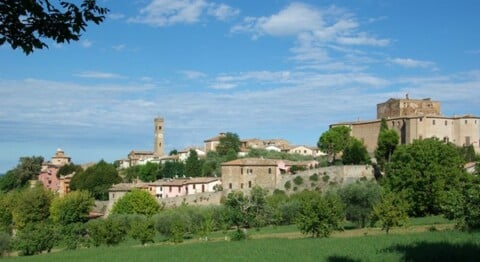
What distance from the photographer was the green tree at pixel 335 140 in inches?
3127

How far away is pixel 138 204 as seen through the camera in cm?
6281

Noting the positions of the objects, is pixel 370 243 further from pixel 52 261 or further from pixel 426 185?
pixel 426 185

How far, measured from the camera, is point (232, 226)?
2183 inches

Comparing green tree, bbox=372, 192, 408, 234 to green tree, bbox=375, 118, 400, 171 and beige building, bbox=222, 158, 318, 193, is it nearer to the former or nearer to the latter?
beige building, bbox=222, 158, 318, 193

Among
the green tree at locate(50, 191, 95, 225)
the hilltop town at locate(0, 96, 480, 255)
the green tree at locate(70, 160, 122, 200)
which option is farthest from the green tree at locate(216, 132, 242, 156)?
the green tree at locate(50, 191, 95, 225)

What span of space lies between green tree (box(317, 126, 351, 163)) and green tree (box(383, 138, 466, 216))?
99.4 feet

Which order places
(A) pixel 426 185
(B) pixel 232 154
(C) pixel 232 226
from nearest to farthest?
1. (A) pixel 426 185
2. (C) pixel 232 226
3. (B) pixel 232 154

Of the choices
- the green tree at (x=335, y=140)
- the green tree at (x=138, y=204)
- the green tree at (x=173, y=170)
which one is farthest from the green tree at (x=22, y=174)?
the green tree at (x=335, y=140)

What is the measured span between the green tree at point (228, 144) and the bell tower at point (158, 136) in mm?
39051

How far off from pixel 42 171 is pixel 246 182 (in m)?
52.3

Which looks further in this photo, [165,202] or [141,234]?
[165,202]

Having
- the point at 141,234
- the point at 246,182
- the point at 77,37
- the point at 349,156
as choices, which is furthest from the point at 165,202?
the point at 77,37

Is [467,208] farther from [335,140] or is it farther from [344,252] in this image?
[335,140]

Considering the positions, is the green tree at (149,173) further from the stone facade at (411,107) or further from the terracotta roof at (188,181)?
the stone facade at (411,107)
